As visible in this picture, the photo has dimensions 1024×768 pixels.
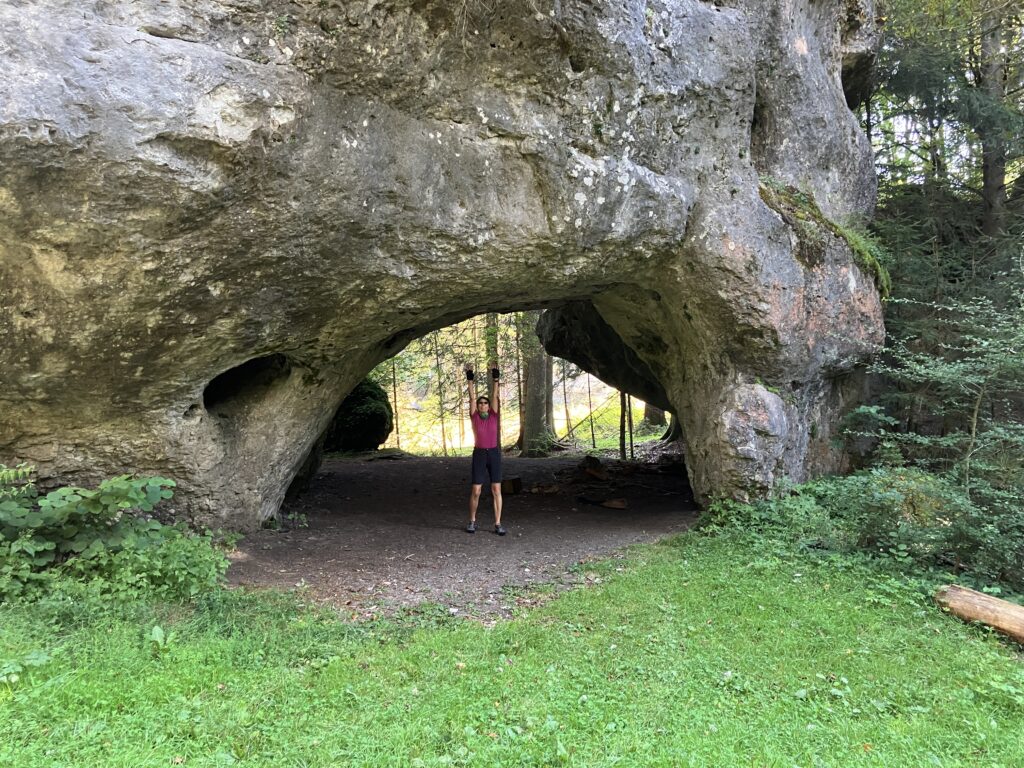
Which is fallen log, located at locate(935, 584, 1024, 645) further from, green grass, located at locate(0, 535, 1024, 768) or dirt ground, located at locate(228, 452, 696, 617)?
dirt ground, located at locate(228, 452, 696, 617)

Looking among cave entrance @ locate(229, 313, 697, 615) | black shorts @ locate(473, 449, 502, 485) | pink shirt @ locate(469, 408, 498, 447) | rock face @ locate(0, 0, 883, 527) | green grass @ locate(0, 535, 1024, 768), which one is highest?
rock face @ locate(0, 0, 883, 527)

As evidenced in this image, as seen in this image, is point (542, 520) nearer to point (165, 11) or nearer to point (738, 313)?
point (738, 313)

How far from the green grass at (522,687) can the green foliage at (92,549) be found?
0.91 ft

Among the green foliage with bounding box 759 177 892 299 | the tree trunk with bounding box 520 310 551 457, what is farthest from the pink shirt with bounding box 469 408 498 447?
the tree trunk with bounding box 520 310 551 457

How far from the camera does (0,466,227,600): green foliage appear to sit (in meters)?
4.39

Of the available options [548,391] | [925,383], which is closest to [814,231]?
[925,383]

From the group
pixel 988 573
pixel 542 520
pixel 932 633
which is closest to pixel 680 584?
pixel 932 633

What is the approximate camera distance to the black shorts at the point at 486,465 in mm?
8297

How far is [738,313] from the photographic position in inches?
323

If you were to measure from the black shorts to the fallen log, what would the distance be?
4.91m

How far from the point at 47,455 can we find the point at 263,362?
238 cm

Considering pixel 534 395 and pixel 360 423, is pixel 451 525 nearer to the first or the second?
A: pixel 360 423

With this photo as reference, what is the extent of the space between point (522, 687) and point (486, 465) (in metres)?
4.56

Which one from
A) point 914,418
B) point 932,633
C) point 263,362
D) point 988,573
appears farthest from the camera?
point 914,418
